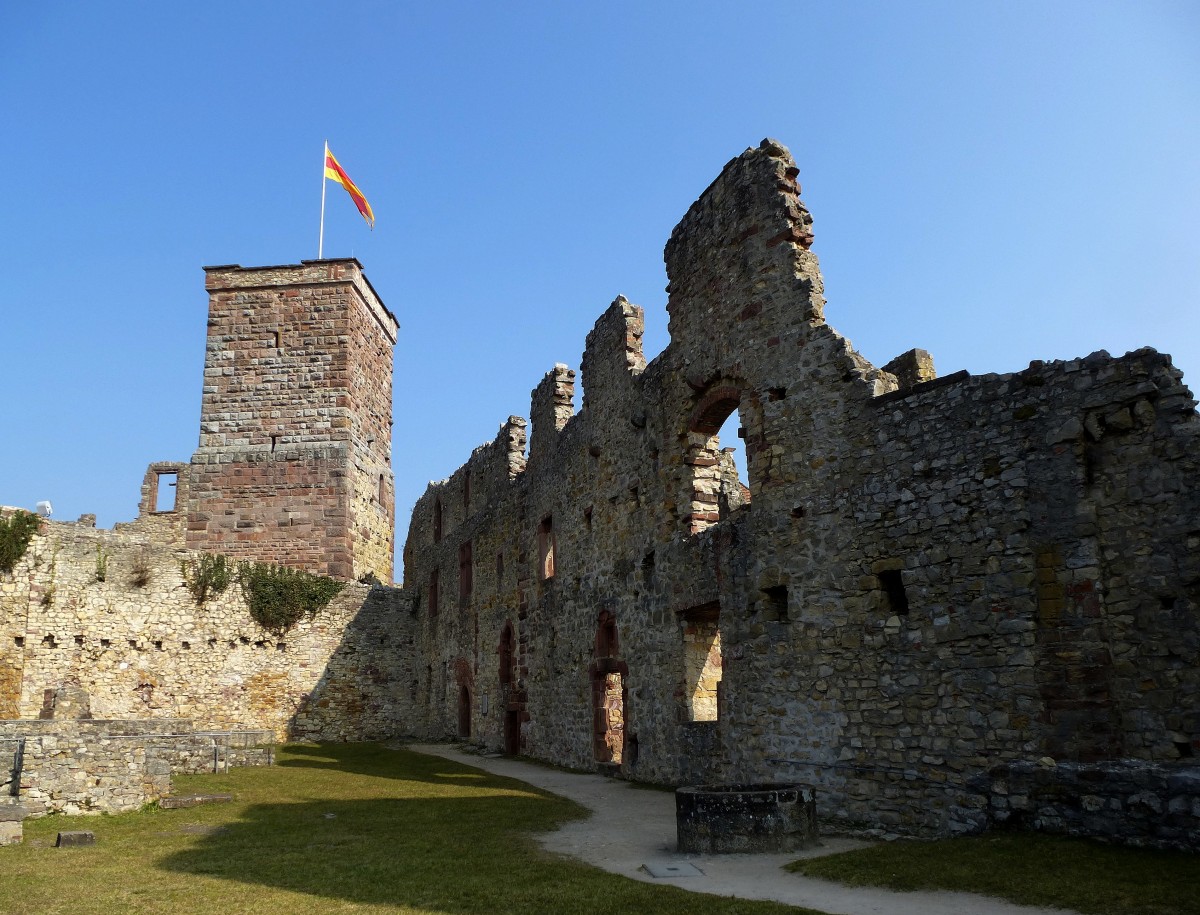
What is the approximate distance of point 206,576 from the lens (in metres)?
22.9

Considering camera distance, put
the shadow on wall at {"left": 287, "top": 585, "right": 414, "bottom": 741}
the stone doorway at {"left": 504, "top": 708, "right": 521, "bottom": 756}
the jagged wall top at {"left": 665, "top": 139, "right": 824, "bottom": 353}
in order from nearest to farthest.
→ the jagged wall top at {"left": 665, "top": 139, "right": 824, "bottom": 353}, the stone doorway at {"left": 504, "top": 708, "right": 521, "bottom": 756}, the shadow on wall at {"left": 287, "top": 585, "right": 414, "bottom": 741}

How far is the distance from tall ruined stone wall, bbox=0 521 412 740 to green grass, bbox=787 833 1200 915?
1821 cm

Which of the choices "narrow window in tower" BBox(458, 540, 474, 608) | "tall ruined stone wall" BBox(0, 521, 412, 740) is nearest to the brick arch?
"narrow window in tower" BBox(458, 540, 474, 608)

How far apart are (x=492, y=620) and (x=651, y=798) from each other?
34.1ft

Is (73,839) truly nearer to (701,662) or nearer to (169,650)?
(701,662)

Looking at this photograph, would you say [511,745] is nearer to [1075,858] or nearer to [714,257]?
[714,257]

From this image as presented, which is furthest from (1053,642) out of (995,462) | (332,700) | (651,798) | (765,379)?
(332,700)

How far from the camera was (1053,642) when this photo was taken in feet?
28.4

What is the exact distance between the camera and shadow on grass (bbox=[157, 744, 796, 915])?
681 centimetres

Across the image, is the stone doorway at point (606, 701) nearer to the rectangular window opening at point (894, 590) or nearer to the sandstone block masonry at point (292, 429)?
the rectangular window opening at point (894, 590)

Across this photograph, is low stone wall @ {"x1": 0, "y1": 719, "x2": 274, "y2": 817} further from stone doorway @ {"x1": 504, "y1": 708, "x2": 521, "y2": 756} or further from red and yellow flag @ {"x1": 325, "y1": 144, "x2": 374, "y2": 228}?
red and yellow flag @ {"x1": 325, "y1": 144, "x2": 374, "y2": 228}

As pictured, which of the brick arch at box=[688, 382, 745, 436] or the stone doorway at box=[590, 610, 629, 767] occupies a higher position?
the brick arch at box=[688, 382, 745, 436]

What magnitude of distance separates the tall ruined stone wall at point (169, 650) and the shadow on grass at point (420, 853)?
8698 mm

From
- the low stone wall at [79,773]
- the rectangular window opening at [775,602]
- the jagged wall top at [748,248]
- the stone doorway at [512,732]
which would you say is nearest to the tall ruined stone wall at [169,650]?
the stone doorway at [512,732]
